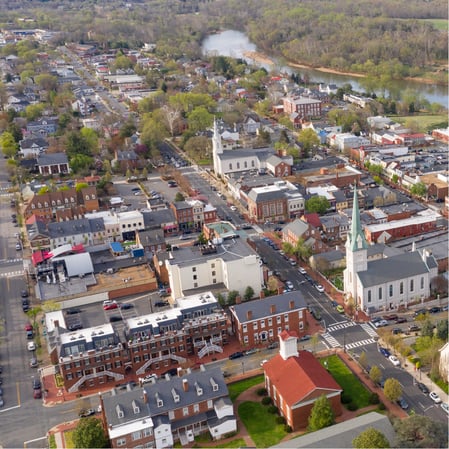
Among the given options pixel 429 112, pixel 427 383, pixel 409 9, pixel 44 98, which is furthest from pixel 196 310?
pixel 409 9

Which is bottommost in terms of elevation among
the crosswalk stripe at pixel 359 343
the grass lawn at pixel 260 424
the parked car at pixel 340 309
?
the grass lawn at pixel 260 424

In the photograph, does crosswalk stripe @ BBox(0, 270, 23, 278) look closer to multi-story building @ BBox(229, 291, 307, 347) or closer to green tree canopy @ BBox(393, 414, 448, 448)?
multi-story building @ BBox(229, 291, 307, 347)

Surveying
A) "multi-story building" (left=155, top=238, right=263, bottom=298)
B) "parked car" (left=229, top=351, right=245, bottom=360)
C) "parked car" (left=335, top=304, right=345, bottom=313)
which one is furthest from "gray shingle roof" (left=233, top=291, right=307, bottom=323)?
"multi-story building" (left=155, top=238, right=263, bottom=298)

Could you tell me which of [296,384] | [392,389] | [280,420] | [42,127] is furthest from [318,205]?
[42,127]

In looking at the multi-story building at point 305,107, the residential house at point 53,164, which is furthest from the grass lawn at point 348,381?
the multi-story building at point 305,107

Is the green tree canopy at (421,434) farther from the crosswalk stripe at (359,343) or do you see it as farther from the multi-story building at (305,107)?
the multi-story building at (305,107)

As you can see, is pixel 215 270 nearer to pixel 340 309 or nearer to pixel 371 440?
pixel 340 309

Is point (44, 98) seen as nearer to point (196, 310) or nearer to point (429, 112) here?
point (429, 112)
